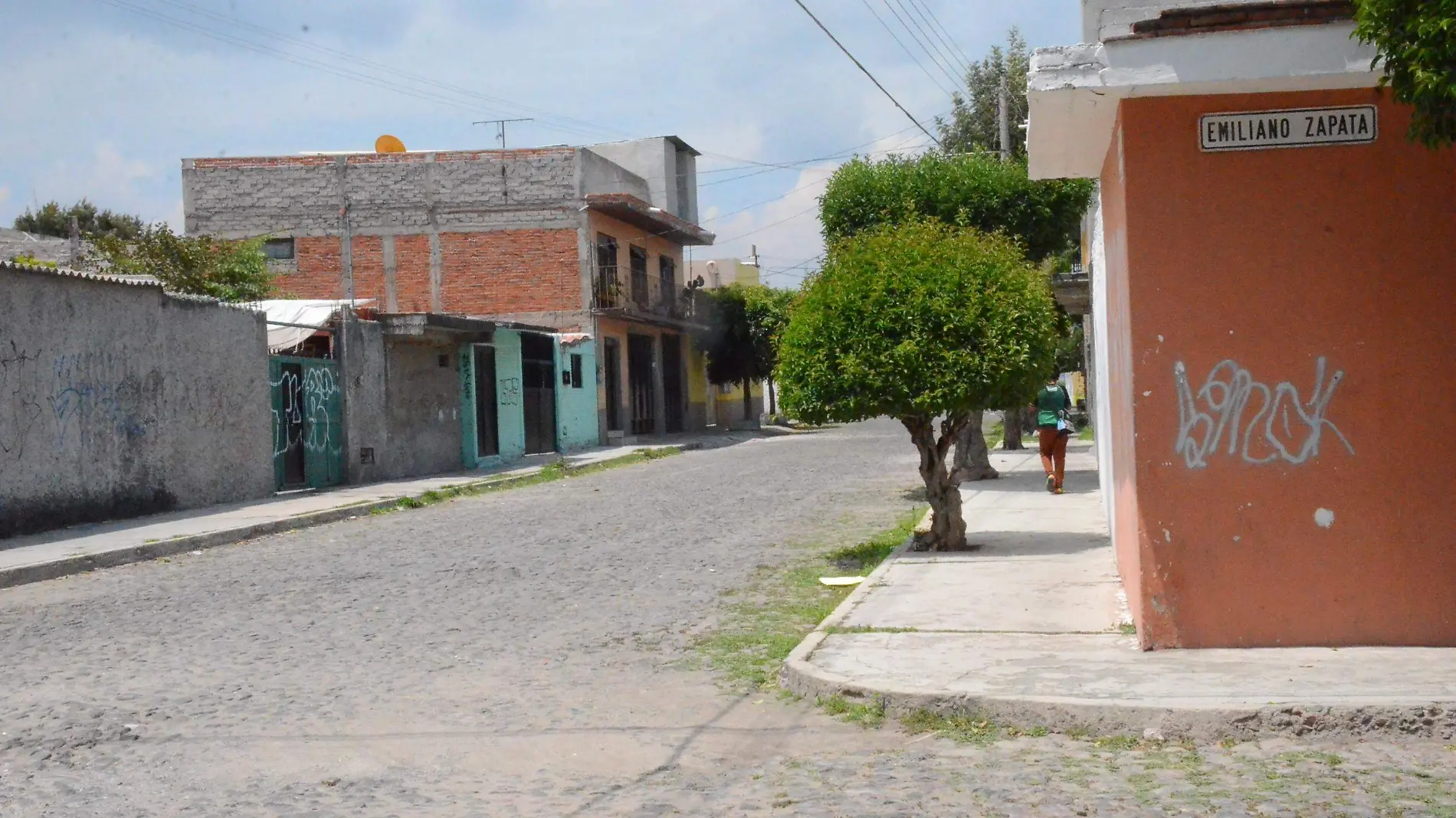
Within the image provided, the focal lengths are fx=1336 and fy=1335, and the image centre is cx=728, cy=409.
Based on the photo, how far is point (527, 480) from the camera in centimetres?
2414

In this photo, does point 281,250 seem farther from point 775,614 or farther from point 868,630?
point 868,630

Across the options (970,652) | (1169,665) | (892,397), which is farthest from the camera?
(892,397)

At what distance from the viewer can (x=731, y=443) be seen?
38.8 metres

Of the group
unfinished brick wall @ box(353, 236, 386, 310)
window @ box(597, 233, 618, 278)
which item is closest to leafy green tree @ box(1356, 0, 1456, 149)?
window @ box(597, 233, 618, 278)

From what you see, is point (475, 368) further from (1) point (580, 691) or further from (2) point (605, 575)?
(1) point (580, 691)

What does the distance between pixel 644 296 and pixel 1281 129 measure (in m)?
35.9

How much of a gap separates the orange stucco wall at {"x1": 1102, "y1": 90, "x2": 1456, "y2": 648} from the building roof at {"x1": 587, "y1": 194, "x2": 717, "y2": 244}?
31252 mm

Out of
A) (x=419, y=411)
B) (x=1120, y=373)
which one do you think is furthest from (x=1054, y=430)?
(x=419, y=411)

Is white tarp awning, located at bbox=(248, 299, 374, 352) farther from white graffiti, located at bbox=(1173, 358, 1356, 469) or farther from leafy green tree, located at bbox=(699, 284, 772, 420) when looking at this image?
leafy green tree, located at bbox=(699, 284, 772, 420)

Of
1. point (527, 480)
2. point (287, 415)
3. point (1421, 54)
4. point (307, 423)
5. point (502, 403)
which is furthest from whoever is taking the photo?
point (502, 403)

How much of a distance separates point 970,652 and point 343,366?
17.1 metres

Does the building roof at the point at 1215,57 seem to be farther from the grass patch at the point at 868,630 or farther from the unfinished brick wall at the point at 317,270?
the unfinished brick wall at the point at 317,270

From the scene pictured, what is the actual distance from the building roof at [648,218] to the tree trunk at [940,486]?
26961 mm

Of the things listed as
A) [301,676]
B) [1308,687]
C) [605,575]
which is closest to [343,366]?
[605,575]
